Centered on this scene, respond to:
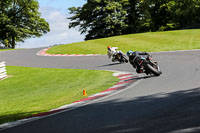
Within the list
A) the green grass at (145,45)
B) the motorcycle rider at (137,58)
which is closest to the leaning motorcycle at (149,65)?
the motorcycle rider at (137,58)

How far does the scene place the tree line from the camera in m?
61.0

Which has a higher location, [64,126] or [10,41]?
[10,41]

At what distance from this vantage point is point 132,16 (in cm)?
6850

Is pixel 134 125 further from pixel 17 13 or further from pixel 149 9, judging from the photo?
pixel 149 9

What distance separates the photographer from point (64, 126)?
5949 millimetres

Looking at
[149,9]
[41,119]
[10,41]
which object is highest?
[149,9]

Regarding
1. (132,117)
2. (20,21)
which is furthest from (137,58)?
(20,21)

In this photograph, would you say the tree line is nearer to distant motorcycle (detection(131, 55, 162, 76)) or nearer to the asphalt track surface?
distant motorcycle (detection(131, 55, 162, 76))

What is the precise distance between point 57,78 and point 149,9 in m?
54.7

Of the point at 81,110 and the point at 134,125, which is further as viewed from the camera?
the point at 81,110

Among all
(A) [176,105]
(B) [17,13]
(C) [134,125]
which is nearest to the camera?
(C) [134,125]

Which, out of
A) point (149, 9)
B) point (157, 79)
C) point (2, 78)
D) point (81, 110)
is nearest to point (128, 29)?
point (149, 9)

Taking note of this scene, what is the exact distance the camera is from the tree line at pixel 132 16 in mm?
61000

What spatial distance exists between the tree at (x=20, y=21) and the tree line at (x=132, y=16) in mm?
7773
